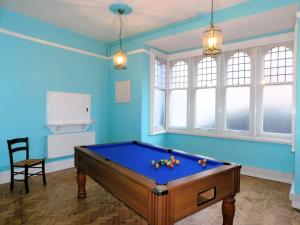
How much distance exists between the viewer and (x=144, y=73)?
4770 millimetres

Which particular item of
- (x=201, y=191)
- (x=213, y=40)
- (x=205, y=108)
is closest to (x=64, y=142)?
(x=205, y=108)

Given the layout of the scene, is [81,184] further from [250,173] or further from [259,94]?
[259,94]

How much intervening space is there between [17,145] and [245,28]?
4.63m

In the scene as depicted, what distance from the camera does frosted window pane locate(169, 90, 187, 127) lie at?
17.2 ft

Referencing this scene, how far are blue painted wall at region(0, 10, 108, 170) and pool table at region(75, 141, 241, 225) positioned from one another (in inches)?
73.4

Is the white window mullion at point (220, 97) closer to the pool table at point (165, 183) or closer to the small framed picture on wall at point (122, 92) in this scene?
the small framed picture on wall at point (122, 92)

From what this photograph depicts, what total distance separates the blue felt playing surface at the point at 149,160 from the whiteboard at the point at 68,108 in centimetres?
170

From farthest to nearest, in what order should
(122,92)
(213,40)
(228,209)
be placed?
(122,92)
(213,40)
(228,209)

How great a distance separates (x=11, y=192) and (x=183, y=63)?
4.35 metres

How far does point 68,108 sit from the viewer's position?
452cm

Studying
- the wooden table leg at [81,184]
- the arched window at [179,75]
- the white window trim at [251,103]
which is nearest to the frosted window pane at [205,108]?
the white window trim at [251,103]

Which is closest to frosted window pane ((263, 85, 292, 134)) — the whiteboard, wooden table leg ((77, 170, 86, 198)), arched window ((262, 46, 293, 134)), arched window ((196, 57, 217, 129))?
arched window ((262, 46, 293, 134))

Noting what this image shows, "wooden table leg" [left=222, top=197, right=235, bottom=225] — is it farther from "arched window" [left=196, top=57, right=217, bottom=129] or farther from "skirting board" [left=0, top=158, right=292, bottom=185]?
"arched window" [left=196, top=57, right=217, bottom=129]

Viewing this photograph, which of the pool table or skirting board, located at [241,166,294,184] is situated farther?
skirting board, located at [241,166,294,184]
